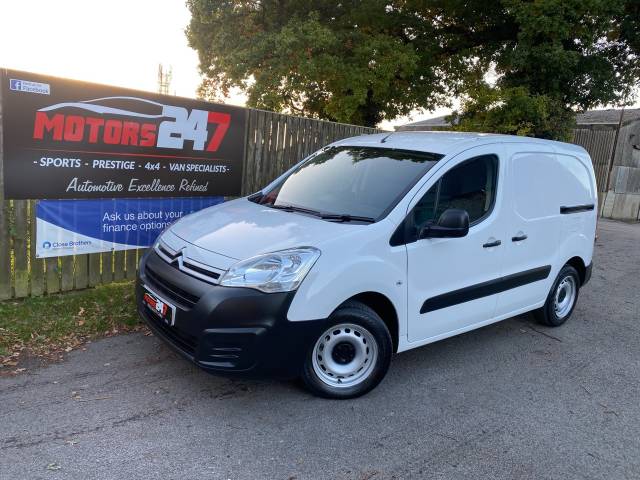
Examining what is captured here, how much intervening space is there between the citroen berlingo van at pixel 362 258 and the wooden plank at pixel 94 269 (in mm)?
1756

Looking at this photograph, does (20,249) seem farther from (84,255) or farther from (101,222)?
(101,222)

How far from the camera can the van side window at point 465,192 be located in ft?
13.0

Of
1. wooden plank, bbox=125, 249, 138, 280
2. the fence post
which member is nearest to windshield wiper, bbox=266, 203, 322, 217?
wooden plank, bbox=125, 249, 138, 280

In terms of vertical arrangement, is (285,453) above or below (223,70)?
below

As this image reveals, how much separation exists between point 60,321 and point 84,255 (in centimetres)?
100

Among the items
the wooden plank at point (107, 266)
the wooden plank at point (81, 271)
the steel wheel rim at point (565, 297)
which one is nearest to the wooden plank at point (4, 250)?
the wooden plank at point (81, 271)

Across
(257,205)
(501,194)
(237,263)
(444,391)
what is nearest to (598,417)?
(444,391)

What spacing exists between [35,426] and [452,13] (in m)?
16.4

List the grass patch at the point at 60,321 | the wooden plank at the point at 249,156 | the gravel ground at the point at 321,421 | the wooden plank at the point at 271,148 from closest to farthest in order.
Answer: the gravel ground at the point at 321,421
the grass patch at the point at 60,321
the wooden plank at the point at 249,156
the wooden plank at the point at 271,148

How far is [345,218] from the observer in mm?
3838

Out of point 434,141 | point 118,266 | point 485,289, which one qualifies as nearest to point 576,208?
Answer: point 485,289

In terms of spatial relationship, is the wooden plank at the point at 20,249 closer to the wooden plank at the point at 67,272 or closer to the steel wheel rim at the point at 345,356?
the wooden plank at the point at 67,272

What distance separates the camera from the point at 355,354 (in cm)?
366

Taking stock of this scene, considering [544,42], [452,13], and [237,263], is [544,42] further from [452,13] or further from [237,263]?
[237,263]
